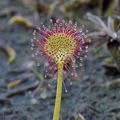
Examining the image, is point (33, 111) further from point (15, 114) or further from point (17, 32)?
point (17, 32)

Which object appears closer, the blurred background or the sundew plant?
the sundew plant

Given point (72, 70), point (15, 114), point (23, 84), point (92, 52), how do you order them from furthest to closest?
point (92, 52), point (23, 84), point (15, 114), point (72, 70)

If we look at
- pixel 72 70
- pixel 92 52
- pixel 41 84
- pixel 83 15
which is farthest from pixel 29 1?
pixel 72 70

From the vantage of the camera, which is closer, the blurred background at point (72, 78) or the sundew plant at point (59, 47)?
the sundew plant at point (59, 47)
